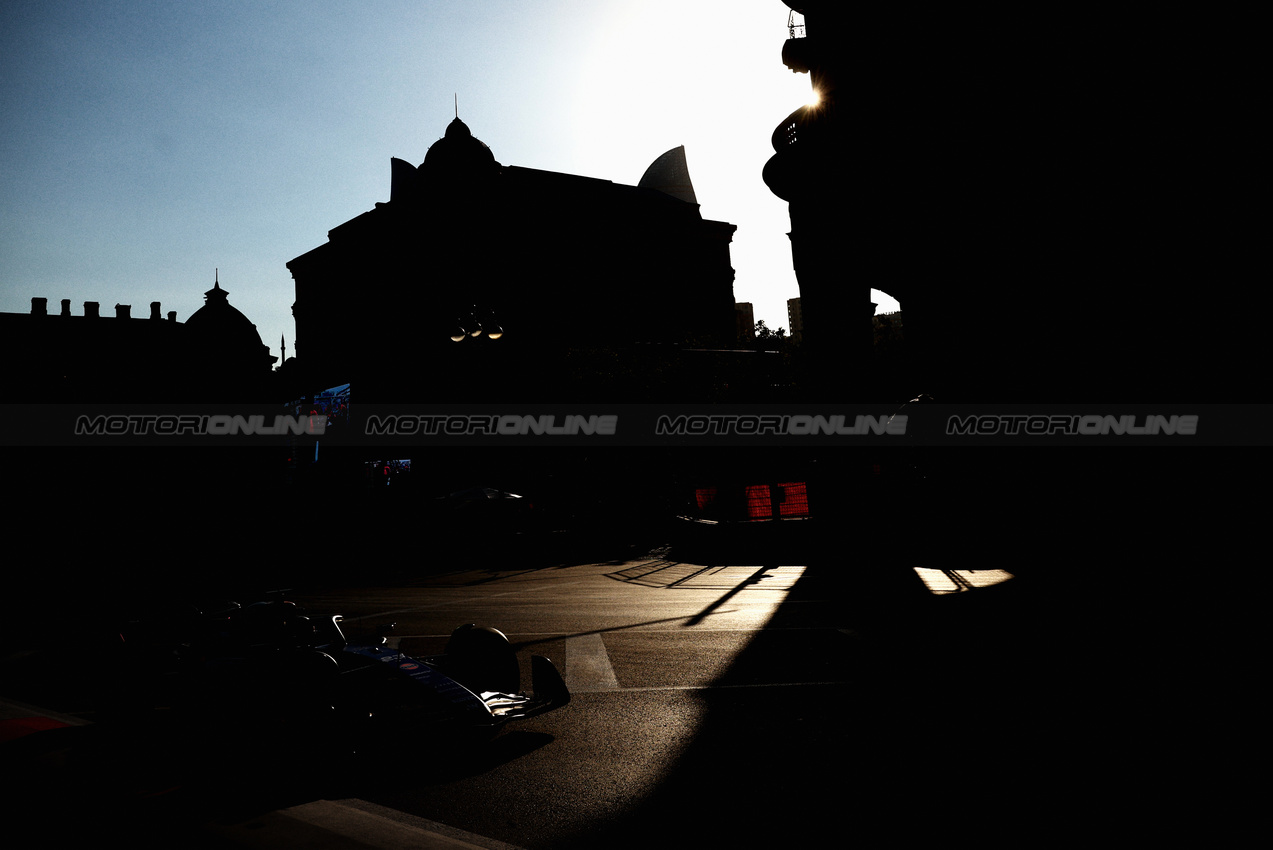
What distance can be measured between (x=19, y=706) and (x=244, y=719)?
4.64 metres

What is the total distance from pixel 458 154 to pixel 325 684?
4905 centimetres

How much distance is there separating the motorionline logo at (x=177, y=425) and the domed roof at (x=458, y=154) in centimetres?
2013

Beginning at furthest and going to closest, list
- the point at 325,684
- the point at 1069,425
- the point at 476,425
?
the point at 476,425, the point at 1069,425, the point at 325,684

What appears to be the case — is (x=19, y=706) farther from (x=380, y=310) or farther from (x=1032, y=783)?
(x=380, y=310)

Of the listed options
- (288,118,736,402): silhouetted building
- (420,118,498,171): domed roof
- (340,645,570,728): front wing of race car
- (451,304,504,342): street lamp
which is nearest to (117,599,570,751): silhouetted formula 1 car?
(340,645,570,728): front wing of race car

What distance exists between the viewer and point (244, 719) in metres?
5.33

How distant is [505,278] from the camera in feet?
163

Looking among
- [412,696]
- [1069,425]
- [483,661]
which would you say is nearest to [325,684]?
[412,696]

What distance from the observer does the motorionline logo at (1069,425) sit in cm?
1365

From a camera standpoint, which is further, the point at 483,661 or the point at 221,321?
the point at 221,321

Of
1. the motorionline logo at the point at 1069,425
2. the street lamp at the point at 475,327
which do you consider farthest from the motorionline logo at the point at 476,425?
the motorionline logo at the point at 1069,425

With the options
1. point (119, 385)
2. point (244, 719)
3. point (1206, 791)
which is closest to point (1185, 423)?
point (1206, 791)

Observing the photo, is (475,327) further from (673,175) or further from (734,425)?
(673,175)

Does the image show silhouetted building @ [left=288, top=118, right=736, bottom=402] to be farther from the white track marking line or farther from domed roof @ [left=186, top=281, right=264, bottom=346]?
the white track marking line
